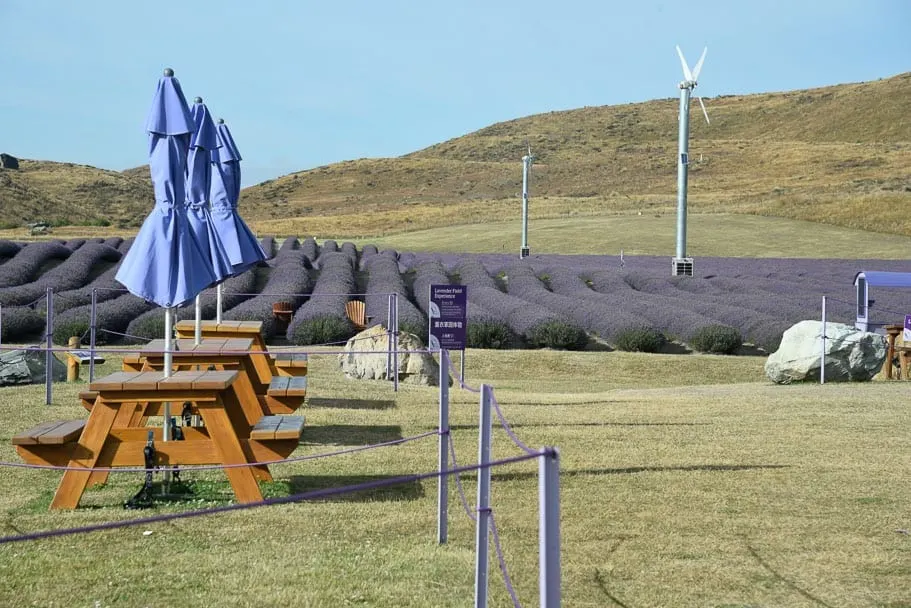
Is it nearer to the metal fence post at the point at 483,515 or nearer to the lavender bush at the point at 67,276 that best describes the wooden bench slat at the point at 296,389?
the metal fence post at the point at 483,515

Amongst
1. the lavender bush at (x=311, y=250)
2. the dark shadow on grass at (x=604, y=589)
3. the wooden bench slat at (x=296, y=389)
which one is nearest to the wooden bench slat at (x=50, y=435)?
the wooden bench slat at (x=296, y=389)

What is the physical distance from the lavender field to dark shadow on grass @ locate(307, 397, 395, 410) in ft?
14.3

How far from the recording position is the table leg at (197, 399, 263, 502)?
756 cm

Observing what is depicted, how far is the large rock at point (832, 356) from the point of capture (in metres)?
16.4

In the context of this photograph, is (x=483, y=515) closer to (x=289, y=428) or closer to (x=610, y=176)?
(x=289, y=428)

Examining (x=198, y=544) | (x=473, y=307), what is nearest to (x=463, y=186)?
(x=473, y=307)

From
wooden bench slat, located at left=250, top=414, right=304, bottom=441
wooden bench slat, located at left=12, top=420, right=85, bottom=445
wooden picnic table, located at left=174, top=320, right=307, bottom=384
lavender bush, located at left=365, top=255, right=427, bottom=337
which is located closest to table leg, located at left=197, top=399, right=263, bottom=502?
wooden bench slat, located at left=250, top=414, right=304, bottom=441

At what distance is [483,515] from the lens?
204 inches

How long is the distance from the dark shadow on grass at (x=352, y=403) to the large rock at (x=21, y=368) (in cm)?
349

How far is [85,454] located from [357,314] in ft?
54.4

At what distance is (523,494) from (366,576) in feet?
7.91

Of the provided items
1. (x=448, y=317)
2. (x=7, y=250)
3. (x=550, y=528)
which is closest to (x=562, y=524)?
(x=550, y=528)

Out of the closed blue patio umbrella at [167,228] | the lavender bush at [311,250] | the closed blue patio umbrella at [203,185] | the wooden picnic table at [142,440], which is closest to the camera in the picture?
the wooden picnic table at [142,440]

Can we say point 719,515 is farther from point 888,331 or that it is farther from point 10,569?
point 888,331
